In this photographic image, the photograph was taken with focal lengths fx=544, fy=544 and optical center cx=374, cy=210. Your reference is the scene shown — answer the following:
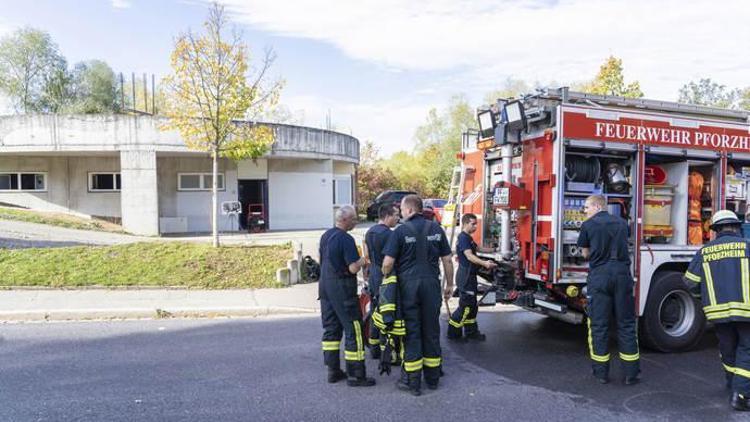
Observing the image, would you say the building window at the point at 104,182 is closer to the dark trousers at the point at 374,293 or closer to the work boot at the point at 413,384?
the dark trousers at the point at 374,293

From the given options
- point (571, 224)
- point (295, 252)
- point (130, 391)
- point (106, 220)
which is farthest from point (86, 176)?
point (571, 224)

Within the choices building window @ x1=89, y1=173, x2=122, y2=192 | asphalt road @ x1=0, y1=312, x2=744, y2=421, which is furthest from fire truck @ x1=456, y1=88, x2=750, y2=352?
building window @ x1=89, y1=173, x2=122, y2=192

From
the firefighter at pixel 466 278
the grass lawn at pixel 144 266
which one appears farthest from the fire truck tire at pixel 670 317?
the grass lawn at pixel 144 266

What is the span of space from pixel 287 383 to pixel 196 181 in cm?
1725

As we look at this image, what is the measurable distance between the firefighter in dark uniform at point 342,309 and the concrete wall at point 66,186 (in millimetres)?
18305

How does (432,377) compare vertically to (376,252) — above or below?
below

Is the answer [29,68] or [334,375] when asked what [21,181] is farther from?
[334,375]

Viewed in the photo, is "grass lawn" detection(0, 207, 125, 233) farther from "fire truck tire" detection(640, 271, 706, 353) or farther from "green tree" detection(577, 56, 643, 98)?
"green tree" detection(577, 56, 643, 98)

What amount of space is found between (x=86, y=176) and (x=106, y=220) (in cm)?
192

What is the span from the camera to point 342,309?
5.09 m

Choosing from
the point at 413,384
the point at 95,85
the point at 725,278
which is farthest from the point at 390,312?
the point at 95,85

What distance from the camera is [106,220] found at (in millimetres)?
20609

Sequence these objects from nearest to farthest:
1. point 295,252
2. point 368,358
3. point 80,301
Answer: point 368,358 < point 80,301 < point 295,252

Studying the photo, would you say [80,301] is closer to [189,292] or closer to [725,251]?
[189,292]
